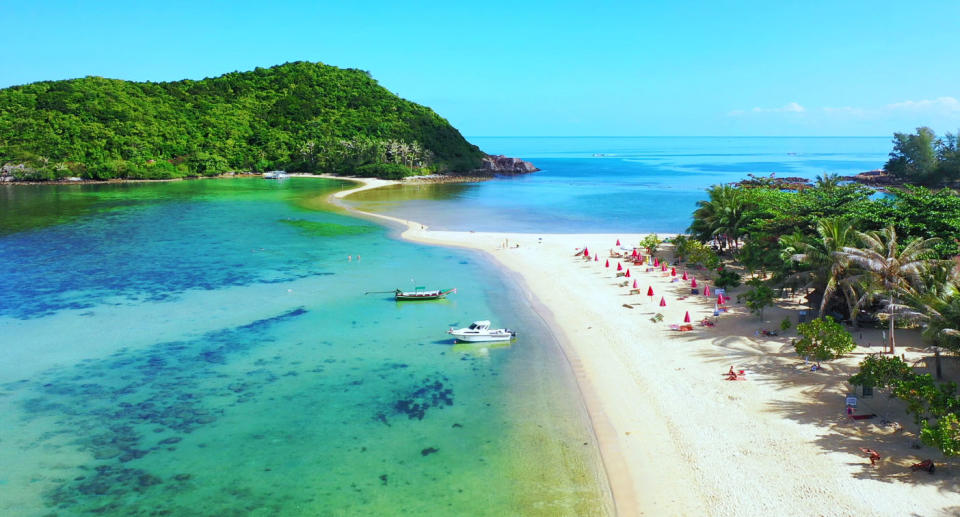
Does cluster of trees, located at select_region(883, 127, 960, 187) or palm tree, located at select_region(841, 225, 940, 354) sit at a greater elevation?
cluster of trees, located at select_region(883, 127, 960, 187)

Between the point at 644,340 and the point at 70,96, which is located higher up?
the point at 70,96

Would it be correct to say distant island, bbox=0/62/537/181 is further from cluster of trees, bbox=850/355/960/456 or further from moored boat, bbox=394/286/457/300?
cluster of trees, bbox=850/355/960/456

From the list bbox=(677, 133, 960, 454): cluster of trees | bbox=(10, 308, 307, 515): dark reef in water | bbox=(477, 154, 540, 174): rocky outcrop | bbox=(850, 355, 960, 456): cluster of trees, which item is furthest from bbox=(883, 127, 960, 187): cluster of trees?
bbox=(10, 308, 307, 515): dark reef in water

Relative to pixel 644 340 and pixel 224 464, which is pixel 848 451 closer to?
pixel 644 340

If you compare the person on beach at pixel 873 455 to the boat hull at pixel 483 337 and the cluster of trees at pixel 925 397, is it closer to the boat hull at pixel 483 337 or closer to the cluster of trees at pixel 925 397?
the cluster of trees at pixel 925 397

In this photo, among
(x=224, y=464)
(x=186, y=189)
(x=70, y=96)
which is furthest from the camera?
(x=70, y=96)

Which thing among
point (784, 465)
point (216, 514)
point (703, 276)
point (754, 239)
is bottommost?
point (216, 514)

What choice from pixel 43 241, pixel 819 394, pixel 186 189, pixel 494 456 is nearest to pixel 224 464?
A: pixel 494 456
